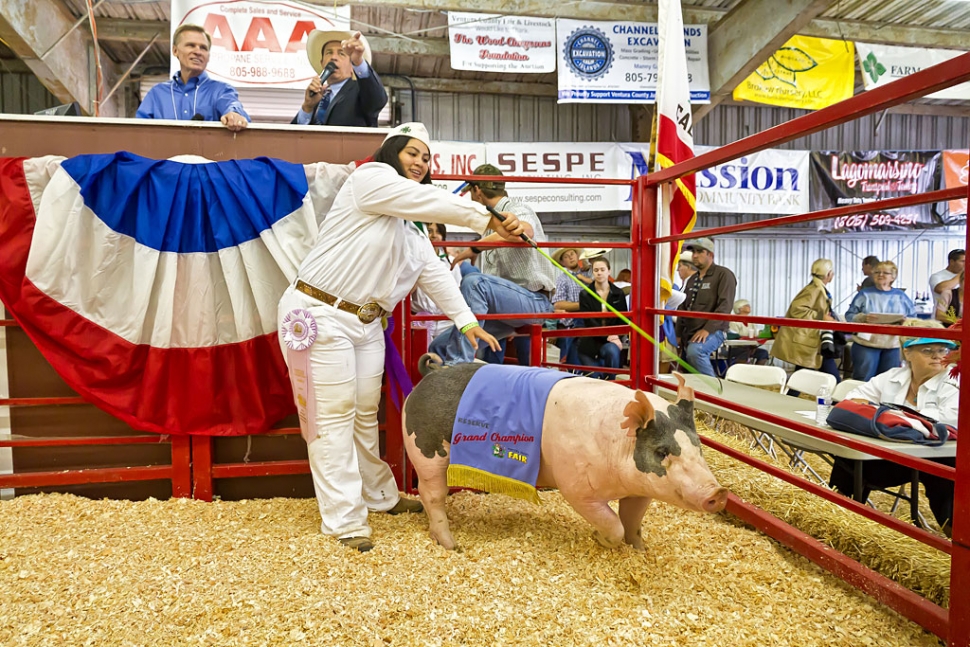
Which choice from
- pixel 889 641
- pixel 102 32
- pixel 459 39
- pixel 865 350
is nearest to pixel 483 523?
pixel 889 641

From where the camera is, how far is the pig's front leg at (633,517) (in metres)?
2.37

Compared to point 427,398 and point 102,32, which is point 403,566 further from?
point 102,32

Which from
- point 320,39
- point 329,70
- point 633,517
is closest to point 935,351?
point 633,517

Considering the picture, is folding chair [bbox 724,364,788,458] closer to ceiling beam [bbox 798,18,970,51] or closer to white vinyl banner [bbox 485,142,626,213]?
white vinyl banner [bbox 485,142,626,213]

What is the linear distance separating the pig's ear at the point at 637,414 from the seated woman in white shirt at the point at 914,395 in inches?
59.9

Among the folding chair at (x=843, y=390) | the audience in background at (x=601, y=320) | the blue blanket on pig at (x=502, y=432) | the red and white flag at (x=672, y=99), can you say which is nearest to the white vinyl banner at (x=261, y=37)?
the audience in background at (x=601, y=320)

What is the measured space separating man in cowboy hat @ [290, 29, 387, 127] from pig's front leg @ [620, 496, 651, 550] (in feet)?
8.25

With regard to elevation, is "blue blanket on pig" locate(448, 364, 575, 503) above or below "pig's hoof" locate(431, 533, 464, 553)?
above

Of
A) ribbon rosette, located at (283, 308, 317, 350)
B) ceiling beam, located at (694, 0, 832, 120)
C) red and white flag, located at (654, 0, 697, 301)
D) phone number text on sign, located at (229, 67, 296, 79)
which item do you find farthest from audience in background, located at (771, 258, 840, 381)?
→ phone number text on sign, located at (229, 67, 296, 79)

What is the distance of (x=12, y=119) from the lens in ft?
9.91

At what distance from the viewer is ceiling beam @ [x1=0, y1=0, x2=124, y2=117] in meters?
5.72

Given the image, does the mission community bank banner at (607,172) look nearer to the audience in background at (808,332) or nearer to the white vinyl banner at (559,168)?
the white vinyl banner at (559,168)

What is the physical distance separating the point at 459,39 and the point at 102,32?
4.18m

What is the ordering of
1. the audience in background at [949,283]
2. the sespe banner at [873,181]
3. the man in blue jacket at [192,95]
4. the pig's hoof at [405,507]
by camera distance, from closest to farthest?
1. the pig's hoof at [405,507]
2. the man in blue jacket at [192,95]
3. the audience in background at [949,283]
4. the sespe banner at [873,181]
